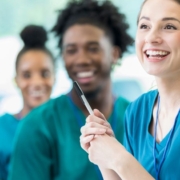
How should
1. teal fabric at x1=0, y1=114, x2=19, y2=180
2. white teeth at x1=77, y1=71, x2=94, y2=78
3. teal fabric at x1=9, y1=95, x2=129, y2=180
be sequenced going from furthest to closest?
1. teal fabric at x1=0, y1=114, x2=19, y2=180
2. white teeth at x1=77, y1=71, x2=94, y2=78
3. teal fabric at x1=9, y1=95, x2=129, y2=180

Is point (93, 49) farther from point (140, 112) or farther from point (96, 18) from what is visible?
point (140, 112)

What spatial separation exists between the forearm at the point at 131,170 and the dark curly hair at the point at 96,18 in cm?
63

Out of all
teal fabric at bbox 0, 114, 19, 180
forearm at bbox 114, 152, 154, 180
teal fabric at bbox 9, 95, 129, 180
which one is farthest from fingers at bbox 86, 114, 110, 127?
teal fabric at bbox 0, 114, 19, 180

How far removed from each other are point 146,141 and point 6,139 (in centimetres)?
75

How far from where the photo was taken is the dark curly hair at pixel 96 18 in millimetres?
1319

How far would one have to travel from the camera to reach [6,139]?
1479 mm

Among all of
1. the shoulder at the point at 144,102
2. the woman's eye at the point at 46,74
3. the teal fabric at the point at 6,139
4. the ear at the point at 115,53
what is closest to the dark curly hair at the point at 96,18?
the ear at the point at 115,53

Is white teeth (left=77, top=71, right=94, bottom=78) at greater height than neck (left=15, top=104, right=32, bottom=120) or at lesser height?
greater

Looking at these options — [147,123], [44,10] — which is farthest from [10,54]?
[147,123]

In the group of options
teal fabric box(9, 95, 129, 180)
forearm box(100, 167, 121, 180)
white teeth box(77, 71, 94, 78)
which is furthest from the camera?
white teeth box(77, 71, 94, 78)

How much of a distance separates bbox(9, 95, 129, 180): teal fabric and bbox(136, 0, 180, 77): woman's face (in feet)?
1.35

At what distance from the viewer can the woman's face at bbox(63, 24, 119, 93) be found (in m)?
1.30

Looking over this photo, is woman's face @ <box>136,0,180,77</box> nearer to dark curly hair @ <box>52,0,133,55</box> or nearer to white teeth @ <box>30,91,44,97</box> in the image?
dark curly hair @ <box>52,0,133,55</box>

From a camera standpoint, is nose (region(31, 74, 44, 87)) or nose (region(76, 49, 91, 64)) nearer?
nose (region(76, 49, 91, 64))
